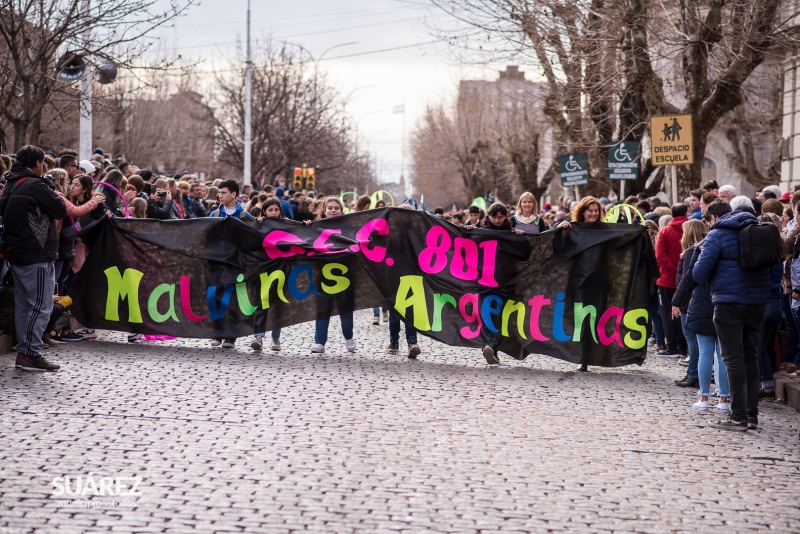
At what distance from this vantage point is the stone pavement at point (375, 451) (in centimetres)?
556

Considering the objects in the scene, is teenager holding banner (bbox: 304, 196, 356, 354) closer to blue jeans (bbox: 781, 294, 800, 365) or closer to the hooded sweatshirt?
the hooded sweatshirt

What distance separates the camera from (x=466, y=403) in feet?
28.9

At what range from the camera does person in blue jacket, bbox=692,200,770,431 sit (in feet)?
27.2

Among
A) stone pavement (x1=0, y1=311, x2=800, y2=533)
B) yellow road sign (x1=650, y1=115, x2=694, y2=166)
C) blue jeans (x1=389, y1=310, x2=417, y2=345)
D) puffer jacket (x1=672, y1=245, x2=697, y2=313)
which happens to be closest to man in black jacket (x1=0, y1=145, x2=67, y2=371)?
stone pavement (x1=0, y1=311, x2=800, y2=533)

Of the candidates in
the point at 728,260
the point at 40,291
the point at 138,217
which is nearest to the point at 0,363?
the point at 40,291

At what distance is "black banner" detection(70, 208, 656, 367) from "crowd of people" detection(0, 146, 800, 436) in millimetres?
215

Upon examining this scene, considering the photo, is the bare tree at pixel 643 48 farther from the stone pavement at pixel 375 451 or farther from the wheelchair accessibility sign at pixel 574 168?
the stone pavement at pixel 375 451

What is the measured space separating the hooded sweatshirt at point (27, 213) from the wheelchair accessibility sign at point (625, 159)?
15668 mm

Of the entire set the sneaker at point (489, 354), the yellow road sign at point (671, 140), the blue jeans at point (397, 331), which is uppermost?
the yellow road sign at point (671, 140)

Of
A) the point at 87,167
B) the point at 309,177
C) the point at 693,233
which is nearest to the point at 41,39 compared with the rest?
the point at 87,167

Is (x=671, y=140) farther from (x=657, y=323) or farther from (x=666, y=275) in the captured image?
(x=666, y=275)

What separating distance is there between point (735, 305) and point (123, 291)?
268 inches

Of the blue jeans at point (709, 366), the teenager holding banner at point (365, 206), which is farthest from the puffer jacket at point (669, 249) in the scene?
the teenager holding banner at point (365, 206)

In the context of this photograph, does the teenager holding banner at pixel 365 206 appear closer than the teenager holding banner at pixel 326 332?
No
